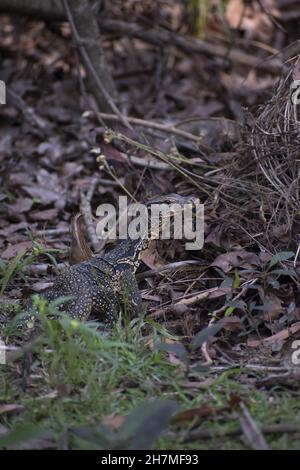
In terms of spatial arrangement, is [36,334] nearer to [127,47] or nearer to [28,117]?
[28,117]

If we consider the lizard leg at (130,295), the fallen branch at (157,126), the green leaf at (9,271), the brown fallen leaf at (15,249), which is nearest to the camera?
the lizard leg at (130,295)

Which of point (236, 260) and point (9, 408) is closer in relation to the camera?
point (9, 408)

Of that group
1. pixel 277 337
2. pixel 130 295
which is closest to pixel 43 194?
pixel 130 295

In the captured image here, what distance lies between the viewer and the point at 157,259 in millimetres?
5855

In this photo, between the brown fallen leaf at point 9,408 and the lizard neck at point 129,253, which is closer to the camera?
the brown fallen leaf at point 9,408

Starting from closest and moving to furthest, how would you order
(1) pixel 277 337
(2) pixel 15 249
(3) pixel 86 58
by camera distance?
1. (1) pixel 277 337
2. (2) pixel 15 249
3. (3) pixel 86 58

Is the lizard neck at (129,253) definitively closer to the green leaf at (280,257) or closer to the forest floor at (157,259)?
the forest floor at (157,259)

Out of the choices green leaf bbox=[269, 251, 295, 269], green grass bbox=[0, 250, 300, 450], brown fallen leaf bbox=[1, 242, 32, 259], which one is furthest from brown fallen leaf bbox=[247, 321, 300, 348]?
brown fallen leaf bbox=[1, 242, 32, 259]

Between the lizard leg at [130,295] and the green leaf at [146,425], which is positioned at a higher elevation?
the lizard leg at [130,295]

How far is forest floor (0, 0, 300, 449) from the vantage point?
3932 mm

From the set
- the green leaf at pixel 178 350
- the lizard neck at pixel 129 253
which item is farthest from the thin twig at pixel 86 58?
the green leaf at pixel 178 350

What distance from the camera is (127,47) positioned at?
948cm

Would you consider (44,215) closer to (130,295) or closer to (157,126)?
(157,126)

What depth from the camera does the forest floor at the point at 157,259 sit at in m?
3.93
